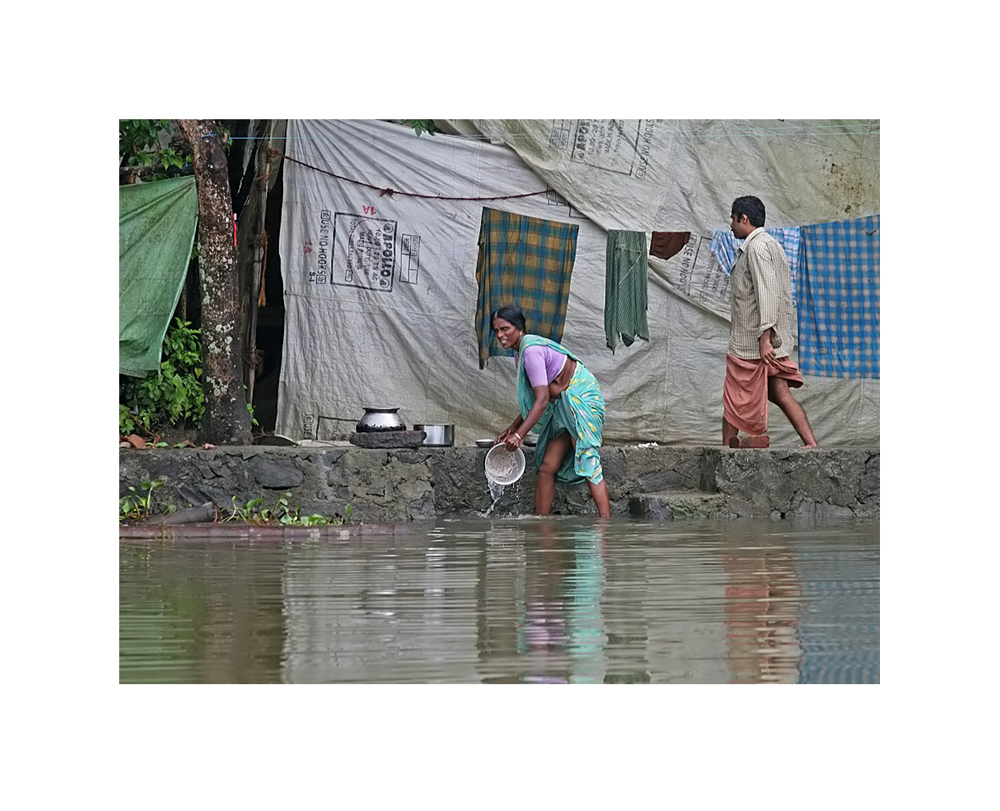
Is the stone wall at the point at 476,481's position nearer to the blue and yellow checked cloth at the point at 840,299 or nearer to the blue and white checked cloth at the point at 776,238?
the blue and white checked cloth at the point at 776,238

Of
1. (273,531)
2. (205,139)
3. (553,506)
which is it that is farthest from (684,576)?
(205,139)

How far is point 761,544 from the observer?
245 inches

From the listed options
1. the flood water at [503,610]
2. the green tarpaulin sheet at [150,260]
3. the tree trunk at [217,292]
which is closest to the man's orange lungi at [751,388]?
the flood water at [503,610]

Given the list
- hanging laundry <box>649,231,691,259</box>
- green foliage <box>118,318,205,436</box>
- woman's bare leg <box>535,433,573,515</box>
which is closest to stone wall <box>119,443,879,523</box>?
woman's bare leg <box>535,433,573,515</box>

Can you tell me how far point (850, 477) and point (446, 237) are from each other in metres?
3.28

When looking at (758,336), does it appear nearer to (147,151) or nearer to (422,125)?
(422,125)

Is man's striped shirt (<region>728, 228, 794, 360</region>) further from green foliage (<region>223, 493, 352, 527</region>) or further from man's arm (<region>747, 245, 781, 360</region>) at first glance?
green foliage (<region>223, 493, 352, 527</region>)

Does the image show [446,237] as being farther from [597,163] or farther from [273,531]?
[273,531]

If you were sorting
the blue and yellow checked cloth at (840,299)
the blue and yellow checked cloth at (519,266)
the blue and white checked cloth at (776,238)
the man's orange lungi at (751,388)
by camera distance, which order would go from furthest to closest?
the blue and yellow checked cloth at (840,299)
the blue and white checked cloth at (776,238)
the blue and yellow checked cloth at (519,266)
the man's orange lungi at (751,388)

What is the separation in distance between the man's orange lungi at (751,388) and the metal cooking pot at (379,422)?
2198mm

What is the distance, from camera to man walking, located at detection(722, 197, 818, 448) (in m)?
8.10

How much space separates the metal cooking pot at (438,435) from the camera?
8.09 meters

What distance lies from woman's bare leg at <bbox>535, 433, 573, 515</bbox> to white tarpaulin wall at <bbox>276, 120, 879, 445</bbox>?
55.0 inches

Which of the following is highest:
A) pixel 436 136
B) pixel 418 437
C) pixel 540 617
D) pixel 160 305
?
pixel 436 136
